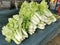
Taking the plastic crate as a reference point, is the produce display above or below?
above

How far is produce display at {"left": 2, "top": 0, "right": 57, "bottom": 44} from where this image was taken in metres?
1.01

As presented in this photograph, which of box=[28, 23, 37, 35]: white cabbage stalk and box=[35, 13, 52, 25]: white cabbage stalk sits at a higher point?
box=[35, 13, 52, 25]: white cabbage stalk

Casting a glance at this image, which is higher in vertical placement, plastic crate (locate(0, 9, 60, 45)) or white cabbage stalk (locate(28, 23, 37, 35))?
white cabbage stalk (locate(28, 23, 37, 35))

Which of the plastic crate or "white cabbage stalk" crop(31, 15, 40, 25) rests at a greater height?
"white cabbage stalk" crop(31, 15, 40, 25)

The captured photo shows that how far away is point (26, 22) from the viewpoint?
40.9 inches

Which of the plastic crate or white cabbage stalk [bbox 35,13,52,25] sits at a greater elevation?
white cabbage stalk [bbox 35,13,52,25]

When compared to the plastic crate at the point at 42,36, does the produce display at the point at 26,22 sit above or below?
above

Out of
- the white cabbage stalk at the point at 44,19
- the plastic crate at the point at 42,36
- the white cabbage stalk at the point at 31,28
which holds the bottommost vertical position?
the plastic crate at the point at 42,36

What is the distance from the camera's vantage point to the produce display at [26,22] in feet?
3.31

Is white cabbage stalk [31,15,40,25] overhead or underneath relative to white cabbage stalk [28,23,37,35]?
overhead

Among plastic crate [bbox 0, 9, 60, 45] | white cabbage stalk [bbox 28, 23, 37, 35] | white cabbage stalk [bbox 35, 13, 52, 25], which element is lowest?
plastic crate [bbox 0, 9, 60, 45]

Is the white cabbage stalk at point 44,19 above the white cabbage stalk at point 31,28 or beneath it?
above

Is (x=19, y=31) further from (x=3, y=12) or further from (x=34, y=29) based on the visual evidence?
(x=3, y=12)

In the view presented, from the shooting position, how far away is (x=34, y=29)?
1.05 meters
